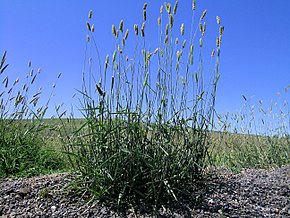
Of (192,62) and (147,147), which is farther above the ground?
(192,62)

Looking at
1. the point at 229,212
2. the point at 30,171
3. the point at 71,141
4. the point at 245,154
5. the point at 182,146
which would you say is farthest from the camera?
the point at 245,154

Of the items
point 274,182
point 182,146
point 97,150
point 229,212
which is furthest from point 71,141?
point 274,182

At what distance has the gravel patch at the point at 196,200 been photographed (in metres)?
2.43

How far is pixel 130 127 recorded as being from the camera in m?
2.65

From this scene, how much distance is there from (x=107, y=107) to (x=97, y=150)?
0.34m

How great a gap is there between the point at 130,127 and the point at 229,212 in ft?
3.07

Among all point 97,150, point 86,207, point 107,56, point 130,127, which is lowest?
point 86,207

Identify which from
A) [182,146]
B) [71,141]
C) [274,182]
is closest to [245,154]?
[274,182]

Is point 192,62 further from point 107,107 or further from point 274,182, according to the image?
point 274,182

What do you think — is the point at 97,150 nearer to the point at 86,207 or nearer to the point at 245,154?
the point at 86,207

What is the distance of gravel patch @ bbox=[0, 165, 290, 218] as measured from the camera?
243 cm

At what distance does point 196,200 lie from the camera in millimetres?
2576

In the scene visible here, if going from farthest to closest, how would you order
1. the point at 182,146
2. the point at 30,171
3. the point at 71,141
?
the point at 30,171 < the point at 71,141 < the point at 182,146

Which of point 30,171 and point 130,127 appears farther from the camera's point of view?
point 30,171
